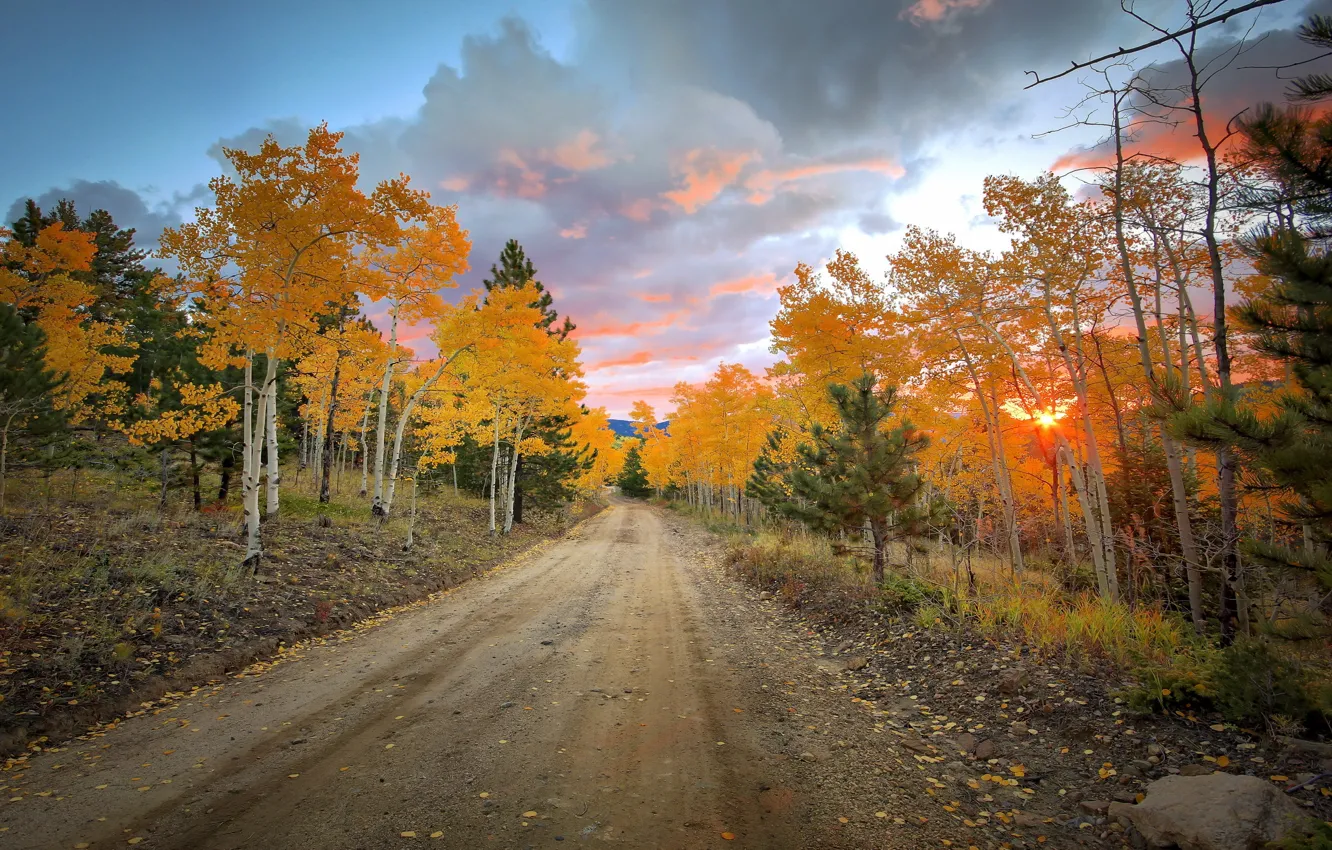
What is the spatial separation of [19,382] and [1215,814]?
55.8ft

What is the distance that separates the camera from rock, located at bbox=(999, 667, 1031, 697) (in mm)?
5582

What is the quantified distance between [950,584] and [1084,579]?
7002mm

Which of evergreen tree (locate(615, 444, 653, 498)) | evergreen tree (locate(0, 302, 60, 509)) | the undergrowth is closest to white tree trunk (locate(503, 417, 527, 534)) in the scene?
evergreen tree (locate(0, 302, 60, 509))

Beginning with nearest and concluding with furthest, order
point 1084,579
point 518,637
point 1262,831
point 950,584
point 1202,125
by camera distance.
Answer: point 1262,831 < point 1202,125 < point 518,637 < point 950,584 < point 1084,579

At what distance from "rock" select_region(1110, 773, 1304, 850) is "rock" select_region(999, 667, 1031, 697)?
6.70ft

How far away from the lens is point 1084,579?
43.2 ft

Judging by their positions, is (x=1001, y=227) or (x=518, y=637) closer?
(x=518, y=637)

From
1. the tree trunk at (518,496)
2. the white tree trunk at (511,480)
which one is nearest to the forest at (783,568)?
the white tree trunk at (511,480)

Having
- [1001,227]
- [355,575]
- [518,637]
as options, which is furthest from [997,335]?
[355,575]

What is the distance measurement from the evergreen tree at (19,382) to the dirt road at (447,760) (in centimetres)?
805

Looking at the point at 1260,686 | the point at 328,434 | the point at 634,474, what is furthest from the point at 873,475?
the point at 634,474

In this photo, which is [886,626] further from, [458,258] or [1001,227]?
[458,258]

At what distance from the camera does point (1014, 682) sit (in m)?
5.62

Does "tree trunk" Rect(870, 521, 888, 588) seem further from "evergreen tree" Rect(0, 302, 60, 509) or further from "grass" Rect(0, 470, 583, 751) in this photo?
"evergreen tree" Rect(0, 302, 60, 509)
